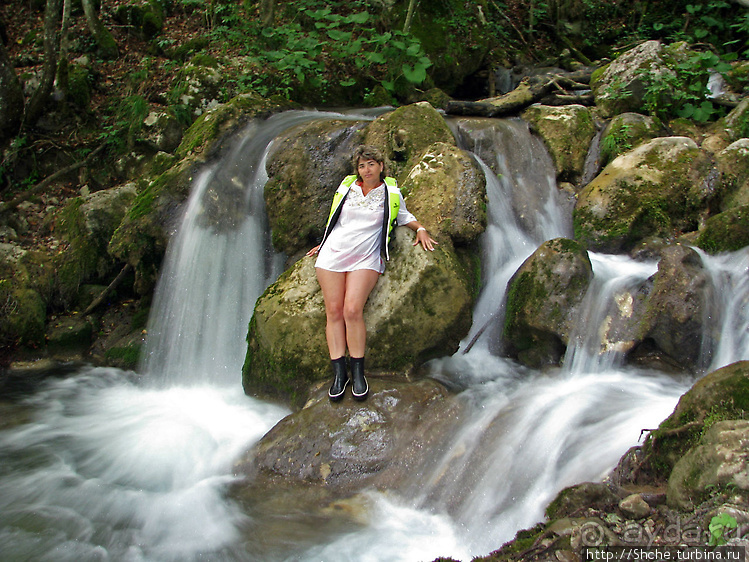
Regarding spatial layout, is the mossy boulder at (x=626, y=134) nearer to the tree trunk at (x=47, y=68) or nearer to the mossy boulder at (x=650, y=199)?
the mossy boulder at (x=650, y=199)

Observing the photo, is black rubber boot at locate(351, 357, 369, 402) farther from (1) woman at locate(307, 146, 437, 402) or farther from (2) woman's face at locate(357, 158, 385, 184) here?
(2) woman's face at locate(357, 158, 385, 184)

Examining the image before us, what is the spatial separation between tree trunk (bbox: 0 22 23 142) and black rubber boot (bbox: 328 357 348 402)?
27.7 ft

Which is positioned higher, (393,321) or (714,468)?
(393,321)

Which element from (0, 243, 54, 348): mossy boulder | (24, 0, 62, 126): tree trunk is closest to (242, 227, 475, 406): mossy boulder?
(0, 243, 54, 348): mossy boulder

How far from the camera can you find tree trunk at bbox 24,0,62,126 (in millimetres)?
9156

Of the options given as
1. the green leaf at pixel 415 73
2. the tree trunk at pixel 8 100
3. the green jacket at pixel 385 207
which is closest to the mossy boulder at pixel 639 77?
the green leaf at pixel 415 73

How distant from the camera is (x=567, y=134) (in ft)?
24.1

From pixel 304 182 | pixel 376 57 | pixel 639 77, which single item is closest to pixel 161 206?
pixel 304 182

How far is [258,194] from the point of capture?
6660 millimetres

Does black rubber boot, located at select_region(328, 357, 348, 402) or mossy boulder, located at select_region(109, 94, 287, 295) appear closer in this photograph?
black rubber boot, located at select_region(328, 357, 348, 402)

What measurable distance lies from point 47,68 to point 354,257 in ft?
27.0

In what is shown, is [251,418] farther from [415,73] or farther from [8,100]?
[8,100]

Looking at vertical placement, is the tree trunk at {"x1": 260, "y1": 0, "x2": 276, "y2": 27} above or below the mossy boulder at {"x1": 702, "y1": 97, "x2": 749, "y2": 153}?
above

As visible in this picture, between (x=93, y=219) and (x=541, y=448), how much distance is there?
666cm
